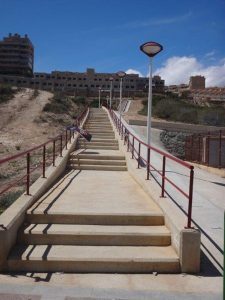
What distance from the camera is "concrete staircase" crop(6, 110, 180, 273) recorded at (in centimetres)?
666

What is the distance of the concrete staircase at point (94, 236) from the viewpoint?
21.8 feet

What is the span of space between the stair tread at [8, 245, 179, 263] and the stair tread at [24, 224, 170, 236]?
0.25 m

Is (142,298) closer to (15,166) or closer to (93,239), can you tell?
(93,239)

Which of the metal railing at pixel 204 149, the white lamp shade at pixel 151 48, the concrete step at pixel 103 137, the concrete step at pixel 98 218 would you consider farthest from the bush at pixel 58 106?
the concrete step at pixel 98 218

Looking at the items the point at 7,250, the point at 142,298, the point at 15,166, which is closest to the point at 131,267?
the point at 142,298

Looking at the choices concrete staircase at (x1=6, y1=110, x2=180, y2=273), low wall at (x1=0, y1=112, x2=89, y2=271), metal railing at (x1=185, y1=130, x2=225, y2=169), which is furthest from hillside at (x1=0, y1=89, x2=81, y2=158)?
concrete staircase at (x1=6, y1=110, x2=180, y2=273)

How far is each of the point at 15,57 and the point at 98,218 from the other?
142m

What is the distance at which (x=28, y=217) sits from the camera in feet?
26.3

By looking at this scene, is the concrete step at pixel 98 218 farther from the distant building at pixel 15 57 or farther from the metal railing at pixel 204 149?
the distant building at pixel 15 57

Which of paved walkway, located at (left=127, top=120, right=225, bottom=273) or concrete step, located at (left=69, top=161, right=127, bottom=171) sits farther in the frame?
concrete step, located at (left=69, top=161, right=127, bottom=171)

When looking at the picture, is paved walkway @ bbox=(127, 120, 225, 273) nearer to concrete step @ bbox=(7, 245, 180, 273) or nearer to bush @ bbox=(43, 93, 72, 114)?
concrete step @ bbox=(7, 245, 180, 273)

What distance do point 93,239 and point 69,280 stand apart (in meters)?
1.15

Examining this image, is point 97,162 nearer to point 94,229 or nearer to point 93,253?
point 94,229

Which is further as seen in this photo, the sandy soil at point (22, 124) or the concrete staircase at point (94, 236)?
the sandy soil at point (22, 124)
